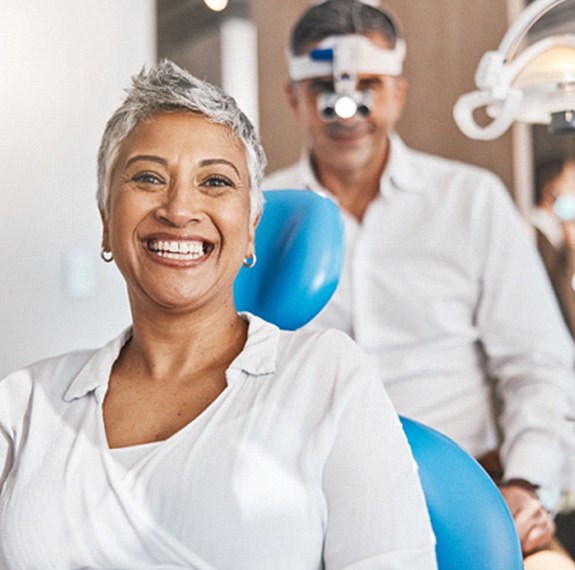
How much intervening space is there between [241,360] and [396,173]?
48.3 inches

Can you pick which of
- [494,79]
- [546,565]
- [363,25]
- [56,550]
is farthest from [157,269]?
[363,25]

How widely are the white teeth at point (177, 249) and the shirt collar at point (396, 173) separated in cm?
108

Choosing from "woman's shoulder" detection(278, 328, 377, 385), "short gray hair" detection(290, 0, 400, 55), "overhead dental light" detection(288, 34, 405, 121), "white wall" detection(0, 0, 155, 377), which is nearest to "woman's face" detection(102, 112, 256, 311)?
"woman's shoulder" detection(278, 328, 377, 385)

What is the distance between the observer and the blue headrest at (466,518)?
1.05 metres

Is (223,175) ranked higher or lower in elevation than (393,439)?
higher

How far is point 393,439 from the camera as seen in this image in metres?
1.02

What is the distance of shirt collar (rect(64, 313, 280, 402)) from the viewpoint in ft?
3.64

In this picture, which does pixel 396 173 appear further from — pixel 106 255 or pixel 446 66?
pixel 106 255

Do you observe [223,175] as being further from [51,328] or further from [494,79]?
[51,328]

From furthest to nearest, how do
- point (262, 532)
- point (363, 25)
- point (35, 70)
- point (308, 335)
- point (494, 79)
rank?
point (35, 70) → point (363, 25) → point (494, 79) → point (308, 335) → point (262, 532)

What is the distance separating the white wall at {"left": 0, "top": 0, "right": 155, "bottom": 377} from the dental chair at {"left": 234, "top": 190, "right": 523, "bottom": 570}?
1.15 metres

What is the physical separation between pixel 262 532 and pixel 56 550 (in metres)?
0.23

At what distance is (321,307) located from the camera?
1.32 m

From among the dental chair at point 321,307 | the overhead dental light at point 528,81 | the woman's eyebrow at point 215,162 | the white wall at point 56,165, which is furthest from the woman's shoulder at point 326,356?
the white wall at point 56,165
